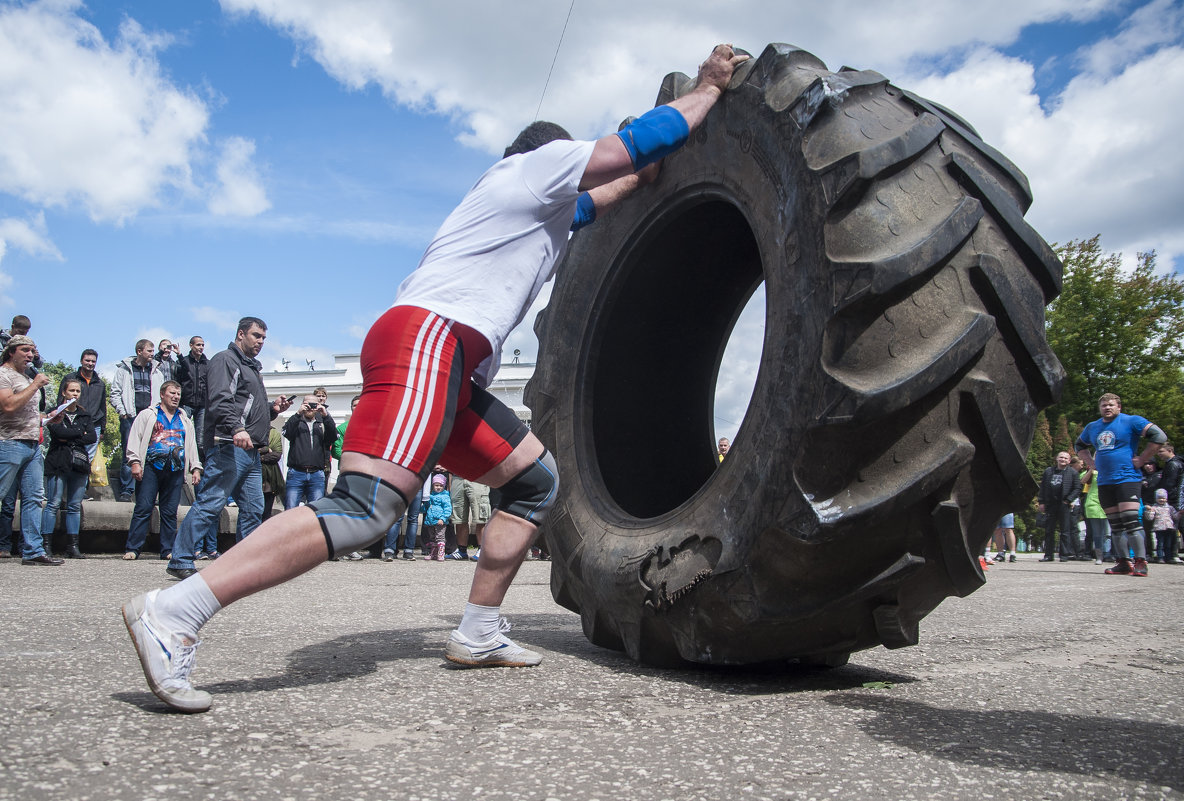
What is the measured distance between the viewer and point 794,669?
109 inches

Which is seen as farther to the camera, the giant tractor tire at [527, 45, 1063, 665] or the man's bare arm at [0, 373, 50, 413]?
the man's bare arm at [0, 373, 50, 413]

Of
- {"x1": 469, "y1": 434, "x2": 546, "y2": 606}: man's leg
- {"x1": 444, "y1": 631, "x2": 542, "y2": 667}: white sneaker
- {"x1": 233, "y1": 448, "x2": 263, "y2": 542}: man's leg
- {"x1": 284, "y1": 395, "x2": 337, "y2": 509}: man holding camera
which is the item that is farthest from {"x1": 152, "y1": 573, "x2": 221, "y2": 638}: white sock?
{"x1": 284, "y1": 395, "x2": 337, "y2": 509}: man holding camera

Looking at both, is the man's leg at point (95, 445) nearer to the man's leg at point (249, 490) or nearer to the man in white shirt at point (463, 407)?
the man's leg at point (249, 490)

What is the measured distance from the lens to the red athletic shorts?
7.98 feet

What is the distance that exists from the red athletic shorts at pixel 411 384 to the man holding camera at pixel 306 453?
7.34m

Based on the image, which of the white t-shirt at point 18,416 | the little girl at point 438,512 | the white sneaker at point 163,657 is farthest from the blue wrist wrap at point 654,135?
the little girl at point 438,512

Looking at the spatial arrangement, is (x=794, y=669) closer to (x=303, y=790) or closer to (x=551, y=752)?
(x=551, y=752)

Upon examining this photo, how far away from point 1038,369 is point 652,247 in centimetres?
175

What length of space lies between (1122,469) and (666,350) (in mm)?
7160

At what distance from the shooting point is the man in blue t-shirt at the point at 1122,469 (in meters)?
8.96

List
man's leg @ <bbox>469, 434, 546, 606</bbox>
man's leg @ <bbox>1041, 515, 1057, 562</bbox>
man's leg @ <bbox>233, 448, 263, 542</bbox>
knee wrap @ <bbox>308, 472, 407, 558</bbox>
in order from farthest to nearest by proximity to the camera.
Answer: man's leg @ <bbox>1041, 515, 1057, 562</bbox> → man's leg @ <bbox>233, 448, 263, 542</bbox> → man's leg @ <bbox>469, 434, 546, 606</bbox> → knee wrap @ <bbox>308, 472, 407, 558</bbox>

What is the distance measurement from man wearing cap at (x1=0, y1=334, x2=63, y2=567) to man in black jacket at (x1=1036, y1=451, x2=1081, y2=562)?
1387 cm

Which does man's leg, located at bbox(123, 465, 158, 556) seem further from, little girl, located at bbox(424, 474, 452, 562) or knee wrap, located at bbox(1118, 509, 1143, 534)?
knee wrap, located at bbox(1118, 509, 1143, 534)

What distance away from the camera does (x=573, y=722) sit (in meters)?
2.00
